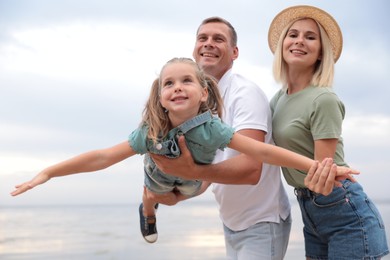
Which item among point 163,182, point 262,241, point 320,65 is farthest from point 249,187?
point 320,65

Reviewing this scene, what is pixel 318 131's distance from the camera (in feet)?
10.4

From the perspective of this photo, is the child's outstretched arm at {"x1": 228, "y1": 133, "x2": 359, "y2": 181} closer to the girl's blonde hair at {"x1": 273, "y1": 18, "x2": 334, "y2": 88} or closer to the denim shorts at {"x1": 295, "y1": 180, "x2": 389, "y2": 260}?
the denim shorts at {"x1": 295, "y1": 180, "x2": 389, "y2": 260}

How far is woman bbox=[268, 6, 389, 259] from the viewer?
3.17 meters

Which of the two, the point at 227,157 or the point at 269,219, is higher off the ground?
the point at 227,157

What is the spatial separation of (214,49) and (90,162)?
1238mm

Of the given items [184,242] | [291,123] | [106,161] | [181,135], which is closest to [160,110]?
[181,135]

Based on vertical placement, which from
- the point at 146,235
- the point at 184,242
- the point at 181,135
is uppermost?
the point at 181,135

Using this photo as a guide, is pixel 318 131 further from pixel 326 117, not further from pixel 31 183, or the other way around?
pixel 31 183

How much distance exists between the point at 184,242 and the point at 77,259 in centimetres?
328

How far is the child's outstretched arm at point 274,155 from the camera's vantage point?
9.73 ft

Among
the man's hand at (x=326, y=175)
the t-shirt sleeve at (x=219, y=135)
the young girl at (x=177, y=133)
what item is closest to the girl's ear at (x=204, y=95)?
the young girl at (x=177, y=133)

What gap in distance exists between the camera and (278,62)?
364cm

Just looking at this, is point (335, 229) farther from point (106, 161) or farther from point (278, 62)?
point (106, 161)

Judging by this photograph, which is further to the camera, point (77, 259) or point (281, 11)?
point (77, 259)
